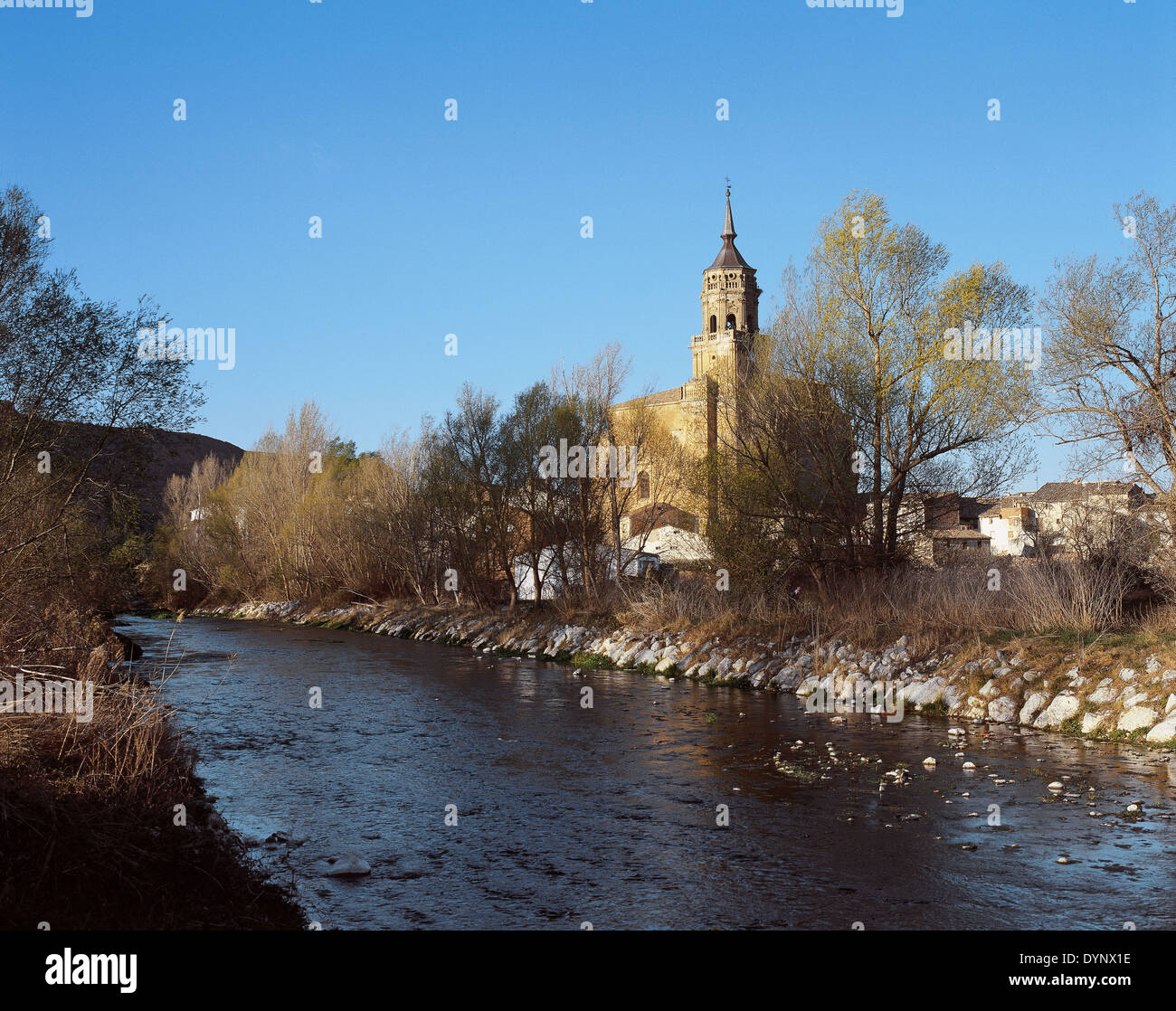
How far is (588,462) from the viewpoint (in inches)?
1346

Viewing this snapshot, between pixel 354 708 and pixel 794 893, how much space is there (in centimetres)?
1320

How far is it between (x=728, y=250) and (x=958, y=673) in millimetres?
77854

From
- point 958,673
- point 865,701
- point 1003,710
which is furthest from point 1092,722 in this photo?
point 865,701

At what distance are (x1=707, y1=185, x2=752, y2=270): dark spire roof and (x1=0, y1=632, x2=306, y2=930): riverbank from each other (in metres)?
85.1

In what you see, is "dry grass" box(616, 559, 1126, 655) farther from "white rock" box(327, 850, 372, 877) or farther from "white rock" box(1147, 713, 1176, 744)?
"white rock" box(327, 850, 372, 877)

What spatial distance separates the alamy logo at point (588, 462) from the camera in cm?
3419

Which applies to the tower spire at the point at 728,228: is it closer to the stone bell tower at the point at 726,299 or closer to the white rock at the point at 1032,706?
the stone bell tower at the point at 726,299

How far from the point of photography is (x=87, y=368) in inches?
639

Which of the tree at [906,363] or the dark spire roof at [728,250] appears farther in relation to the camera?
the dark spire roof at [728,250]

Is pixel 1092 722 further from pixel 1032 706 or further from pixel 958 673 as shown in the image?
pixel 958 673

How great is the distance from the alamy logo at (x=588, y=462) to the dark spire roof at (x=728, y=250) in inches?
2304

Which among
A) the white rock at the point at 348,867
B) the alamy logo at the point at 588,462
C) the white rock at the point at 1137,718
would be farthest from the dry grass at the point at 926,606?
the white rock at the point at 348,867

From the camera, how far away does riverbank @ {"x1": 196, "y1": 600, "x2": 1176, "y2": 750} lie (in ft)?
47.2
